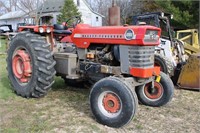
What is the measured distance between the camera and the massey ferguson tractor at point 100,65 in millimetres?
3657

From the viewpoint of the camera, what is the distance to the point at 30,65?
4.67 metres

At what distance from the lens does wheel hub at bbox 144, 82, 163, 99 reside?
4645mm

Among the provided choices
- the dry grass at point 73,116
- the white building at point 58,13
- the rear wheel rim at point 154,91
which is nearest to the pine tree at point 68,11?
the white building at point 58,13

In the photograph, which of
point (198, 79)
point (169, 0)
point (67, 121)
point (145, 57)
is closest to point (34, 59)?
point (67, 121)

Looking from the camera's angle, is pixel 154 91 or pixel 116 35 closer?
pixel 116 35

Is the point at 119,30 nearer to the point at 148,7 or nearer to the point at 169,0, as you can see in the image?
the point at 169,0

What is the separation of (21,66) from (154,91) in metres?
2.37

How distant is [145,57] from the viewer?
3865 mm

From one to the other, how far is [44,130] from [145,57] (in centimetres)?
166

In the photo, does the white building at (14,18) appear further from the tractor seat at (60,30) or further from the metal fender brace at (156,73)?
the metal fender brace at (156,73)

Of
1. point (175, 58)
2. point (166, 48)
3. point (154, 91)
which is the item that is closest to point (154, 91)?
point (154, 91)

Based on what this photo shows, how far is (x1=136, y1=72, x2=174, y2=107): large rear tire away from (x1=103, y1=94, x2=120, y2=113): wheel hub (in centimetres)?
115

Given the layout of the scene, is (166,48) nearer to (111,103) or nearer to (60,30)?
Answer: (60,30)

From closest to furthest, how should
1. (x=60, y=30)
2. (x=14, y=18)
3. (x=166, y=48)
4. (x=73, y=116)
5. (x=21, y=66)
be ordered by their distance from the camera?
(x=73, y=116) < (x=21, y=66) < (x=60, y=30) < (x=166, y=48) < (x=14, y=18)
